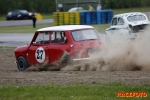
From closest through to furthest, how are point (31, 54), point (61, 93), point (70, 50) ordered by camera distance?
point (61, 93) < point (70, 50) < point (31, 54)

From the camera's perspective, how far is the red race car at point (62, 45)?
615 inches

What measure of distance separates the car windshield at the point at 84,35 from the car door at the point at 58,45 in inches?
13.5

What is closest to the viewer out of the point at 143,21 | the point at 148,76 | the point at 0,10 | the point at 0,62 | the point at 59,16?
the point at 148,76

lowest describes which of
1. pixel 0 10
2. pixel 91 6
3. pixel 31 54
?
pixel 0 10

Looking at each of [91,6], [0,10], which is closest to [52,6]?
[0,10]

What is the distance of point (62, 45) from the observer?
15883mm

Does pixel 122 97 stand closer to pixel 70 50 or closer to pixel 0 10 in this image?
pixel 70 50

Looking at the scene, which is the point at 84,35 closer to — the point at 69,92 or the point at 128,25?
the point at 69,92

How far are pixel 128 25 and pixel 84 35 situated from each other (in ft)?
34.1

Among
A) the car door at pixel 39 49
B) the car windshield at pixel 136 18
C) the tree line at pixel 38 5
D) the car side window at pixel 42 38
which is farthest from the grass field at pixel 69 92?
the tree line at pixel 38 5

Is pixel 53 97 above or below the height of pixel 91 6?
above

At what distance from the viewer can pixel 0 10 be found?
7625cm

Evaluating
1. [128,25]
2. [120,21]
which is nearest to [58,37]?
[128,25]

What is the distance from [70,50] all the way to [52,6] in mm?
61133
